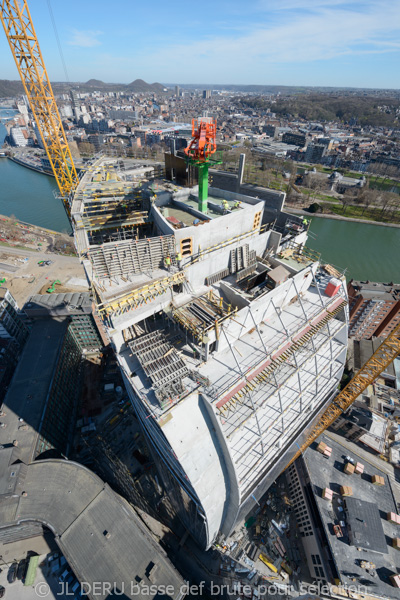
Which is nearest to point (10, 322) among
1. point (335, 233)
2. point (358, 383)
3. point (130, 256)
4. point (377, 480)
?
point (130, 256)

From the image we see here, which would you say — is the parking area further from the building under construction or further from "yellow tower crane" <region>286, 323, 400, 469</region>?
"yellow tower crane" <region>286, 323, 400, 469</region>

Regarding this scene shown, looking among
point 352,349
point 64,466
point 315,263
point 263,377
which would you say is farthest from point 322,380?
point 64,466

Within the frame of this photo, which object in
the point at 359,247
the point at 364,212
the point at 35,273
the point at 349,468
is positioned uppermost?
the point at 364,212

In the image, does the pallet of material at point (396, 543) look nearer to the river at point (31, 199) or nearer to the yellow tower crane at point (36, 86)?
the yellow tower crane at point (36, 86)

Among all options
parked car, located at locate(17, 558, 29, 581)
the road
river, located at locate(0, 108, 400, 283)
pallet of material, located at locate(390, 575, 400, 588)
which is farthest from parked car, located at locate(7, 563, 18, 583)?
river, located at locate(0, 108, 400, 283)

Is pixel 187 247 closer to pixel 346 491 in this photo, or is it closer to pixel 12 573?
pixel 346 491

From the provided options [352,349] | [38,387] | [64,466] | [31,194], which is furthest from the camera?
[31,194]

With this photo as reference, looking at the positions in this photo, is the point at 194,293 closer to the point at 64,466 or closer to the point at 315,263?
the point at 315,263
